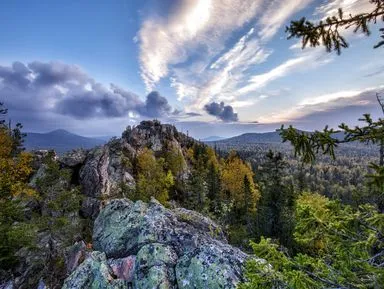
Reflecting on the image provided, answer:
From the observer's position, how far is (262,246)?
5852 millimetres

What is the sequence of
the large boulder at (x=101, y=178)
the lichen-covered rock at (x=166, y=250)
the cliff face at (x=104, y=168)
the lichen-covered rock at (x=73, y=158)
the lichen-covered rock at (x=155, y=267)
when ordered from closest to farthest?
the lichen-covered rock at (x=166, y=250) < the lichen-covered rock at (x=155, y=267) < the large boulder at (x=101, y=178) < the cliff face at (x=104, y=168) < the lichen-covered rock at (x=73, y=158)

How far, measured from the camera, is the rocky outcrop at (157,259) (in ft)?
32.7

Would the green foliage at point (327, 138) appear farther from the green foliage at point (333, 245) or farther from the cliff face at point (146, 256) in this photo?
the cliff face at point (146, 256)

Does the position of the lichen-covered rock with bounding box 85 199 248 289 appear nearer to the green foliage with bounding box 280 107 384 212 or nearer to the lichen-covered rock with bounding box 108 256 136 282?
the lichen-covered rock with bounding box 108 256 136 282

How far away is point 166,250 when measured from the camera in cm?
1130

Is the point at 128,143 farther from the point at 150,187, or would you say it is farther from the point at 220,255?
the point at 220,255

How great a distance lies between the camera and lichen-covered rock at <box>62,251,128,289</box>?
10.5 m

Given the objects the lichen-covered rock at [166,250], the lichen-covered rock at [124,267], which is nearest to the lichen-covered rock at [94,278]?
the lichen-covered rock at [124,267]

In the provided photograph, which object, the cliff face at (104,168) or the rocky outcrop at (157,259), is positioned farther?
the cliff face at (104,168)

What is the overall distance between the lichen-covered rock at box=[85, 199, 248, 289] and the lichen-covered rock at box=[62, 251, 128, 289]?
86 centimetres

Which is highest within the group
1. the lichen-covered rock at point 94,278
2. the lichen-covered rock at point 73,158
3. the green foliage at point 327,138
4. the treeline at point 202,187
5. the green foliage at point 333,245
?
the green foliage at point 327,138

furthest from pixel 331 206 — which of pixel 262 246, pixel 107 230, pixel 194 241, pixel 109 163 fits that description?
pixel 109 163

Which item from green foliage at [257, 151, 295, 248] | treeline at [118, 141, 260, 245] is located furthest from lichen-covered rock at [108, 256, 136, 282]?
treeline at [118, 141, 260, 245]

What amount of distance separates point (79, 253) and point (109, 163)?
114ft
